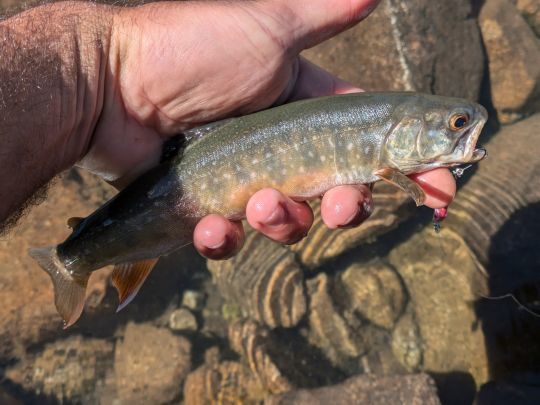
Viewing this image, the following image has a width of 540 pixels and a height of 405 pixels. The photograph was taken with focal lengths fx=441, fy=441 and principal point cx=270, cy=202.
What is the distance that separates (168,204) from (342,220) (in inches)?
48.0

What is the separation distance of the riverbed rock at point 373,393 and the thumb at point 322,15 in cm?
394

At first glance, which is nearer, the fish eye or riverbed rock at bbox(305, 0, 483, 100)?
the fish eye

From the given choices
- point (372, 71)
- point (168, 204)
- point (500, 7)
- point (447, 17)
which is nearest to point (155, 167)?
point (168, 204)

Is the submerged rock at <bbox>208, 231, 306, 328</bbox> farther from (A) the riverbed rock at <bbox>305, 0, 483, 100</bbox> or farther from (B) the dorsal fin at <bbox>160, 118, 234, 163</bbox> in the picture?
(B) the dorsal fin at <bbox>160, 118, 234, 163</bbox>

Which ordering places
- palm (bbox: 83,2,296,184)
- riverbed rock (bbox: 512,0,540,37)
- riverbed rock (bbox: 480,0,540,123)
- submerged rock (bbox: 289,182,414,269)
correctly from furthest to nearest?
riverbed rock (bbox: 512,0,540,37) < riverbed rock (bbox: 480,0,540,123) < submerged rock (bbox: 289,182,414,269) < palm (bbox: 83,2,296,184)

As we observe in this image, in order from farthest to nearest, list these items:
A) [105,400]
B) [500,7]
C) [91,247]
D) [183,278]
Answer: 1. [500,7]
2. [183,278]
3. [105,400]
4. [91,247]

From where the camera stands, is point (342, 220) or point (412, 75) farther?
point (412, 75)

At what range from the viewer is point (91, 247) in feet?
10.0

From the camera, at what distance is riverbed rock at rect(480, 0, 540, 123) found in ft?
23.1

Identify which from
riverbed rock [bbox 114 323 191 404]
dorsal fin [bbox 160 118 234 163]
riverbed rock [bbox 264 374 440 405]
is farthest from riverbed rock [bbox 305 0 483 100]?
riverbed rock [bbox 114 323 191 404]

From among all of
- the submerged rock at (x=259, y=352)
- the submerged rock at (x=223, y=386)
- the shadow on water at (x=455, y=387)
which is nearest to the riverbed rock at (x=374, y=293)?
the shadow on water at (x=455, y=387)

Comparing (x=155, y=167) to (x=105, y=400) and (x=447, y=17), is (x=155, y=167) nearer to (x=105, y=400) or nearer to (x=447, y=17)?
(x=105, y=400)

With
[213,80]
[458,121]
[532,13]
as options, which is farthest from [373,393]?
[532,13]

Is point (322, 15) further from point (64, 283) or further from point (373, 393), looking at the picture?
point (373, 393)
